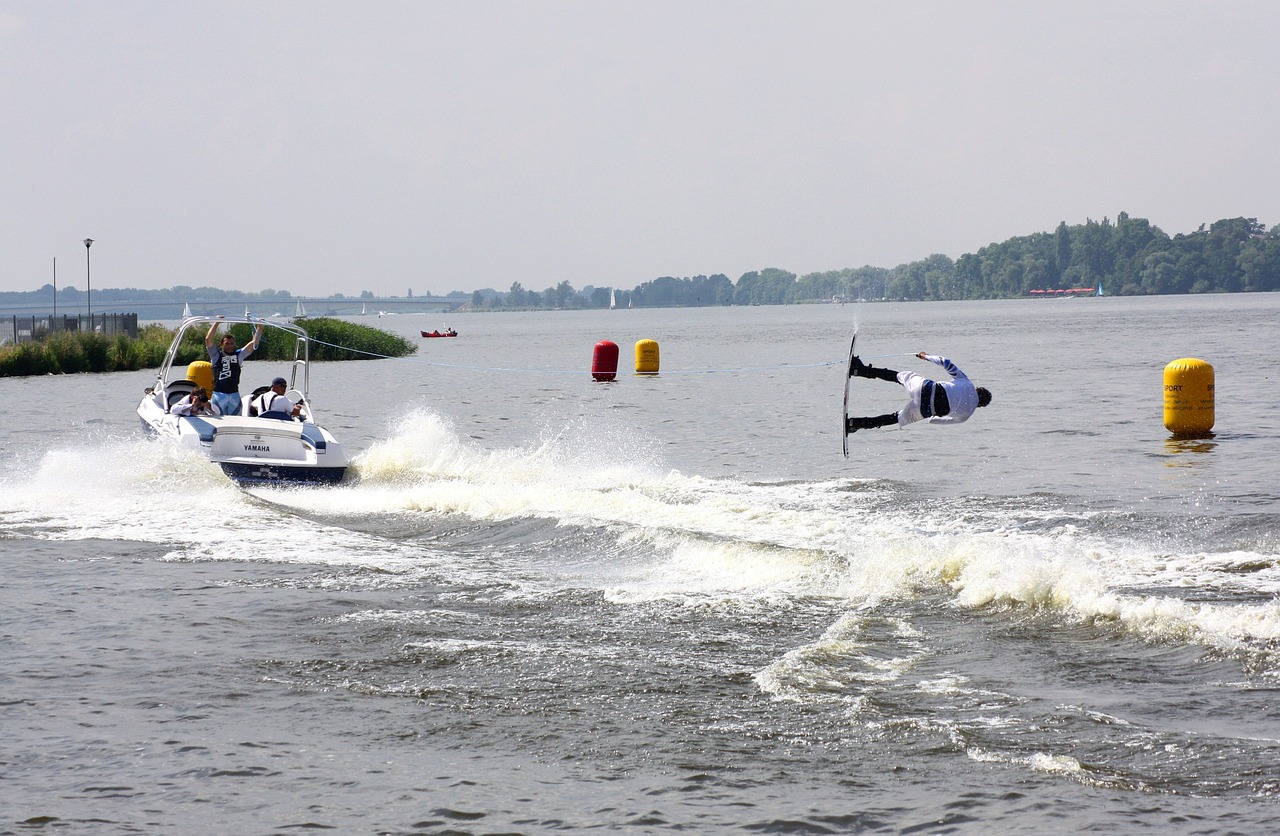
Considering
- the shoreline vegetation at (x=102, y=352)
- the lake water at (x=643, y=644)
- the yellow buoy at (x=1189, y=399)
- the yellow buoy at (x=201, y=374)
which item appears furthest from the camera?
the shoreline vegetation at (x=102, y=352)

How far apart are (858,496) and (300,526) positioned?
24.8 ft

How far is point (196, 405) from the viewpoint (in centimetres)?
2147

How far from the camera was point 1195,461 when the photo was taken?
71.4 feet

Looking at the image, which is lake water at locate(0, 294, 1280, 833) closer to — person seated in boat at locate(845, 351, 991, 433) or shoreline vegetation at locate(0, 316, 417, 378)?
person seated in boat at locate(845, 351, 991, 433)

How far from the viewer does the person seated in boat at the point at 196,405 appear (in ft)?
70.4

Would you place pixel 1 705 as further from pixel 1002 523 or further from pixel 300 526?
pixel 1002 523

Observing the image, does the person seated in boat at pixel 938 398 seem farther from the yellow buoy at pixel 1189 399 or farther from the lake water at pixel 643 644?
the yellow buoy at pixel 1189 399

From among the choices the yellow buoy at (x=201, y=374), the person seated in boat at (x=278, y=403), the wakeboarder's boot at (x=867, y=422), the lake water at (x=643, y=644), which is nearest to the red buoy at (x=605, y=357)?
the yellow buoy at (x=201, y=374)

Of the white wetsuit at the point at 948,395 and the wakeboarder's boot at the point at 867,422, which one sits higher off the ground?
the white wetsuit at the point at 948,395

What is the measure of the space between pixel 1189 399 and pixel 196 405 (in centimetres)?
1839

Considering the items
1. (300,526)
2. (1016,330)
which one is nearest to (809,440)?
(300,526)

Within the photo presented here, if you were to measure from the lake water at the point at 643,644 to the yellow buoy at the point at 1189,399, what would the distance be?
2.68 m

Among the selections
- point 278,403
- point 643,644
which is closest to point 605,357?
point 278,403

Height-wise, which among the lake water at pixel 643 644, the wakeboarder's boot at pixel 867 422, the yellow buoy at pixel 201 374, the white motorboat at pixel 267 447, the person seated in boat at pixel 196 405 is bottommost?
the lake water at pixel 643 644
